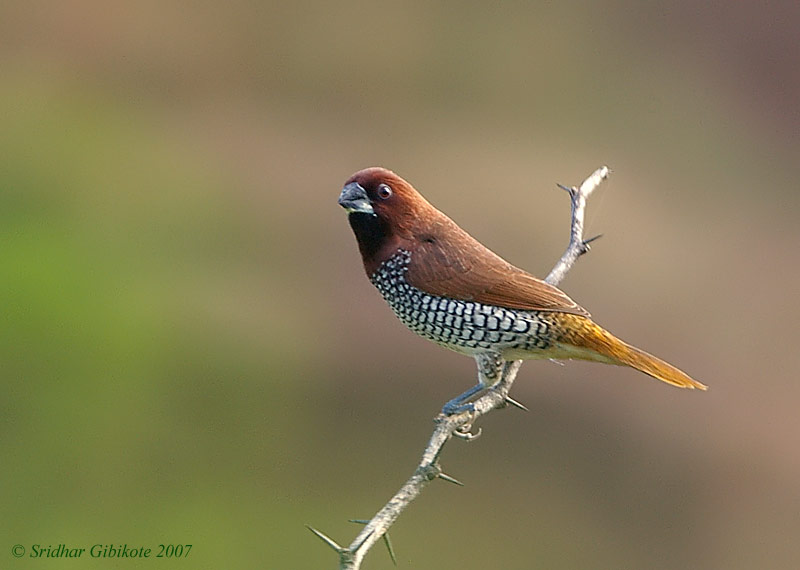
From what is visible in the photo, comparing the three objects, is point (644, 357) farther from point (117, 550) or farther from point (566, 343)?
point (117, 550)

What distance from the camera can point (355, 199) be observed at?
5.23m

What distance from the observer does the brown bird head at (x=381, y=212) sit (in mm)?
Result: 5246

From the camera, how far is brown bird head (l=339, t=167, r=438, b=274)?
17.2ft

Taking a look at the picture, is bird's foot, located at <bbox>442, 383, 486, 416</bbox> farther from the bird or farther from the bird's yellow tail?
the bird's yellow tail

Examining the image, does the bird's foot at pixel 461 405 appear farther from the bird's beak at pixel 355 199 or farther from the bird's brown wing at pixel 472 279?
the bird's beak at pixel 355 199

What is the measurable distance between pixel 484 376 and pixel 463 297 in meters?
0.42

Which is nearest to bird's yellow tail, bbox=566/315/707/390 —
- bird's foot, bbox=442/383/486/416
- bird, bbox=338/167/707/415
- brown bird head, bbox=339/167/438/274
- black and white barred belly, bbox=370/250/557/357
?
bird, bbox=338/167/707/415

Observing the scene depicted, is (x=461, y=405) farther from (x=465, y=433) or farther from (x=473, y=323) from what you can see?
(x=473, y=323)

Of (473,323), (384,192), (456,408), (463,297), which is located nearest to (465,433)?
(456,408)

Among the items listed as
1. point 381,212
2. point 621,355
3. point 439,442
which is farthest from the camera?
point 381,212

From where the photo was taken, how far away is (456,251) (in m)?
5.41

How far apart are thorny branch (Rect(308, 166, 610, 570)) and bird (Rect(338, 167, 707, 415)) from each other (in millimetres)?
93

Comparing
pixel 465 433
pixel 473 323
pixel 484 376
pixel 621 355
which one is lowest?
pixel 465 433

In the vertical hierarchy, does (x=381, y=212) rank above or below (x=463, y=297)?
above
